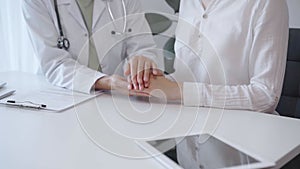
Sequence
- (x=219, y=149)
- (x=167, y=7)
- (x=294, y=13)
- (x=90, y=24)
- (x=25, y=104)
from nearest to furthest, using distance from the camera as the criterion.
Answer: (x=219, y=149) → (x=25, y=104) → (x=90, y=24) → (x=294, y=13) → (x=167, y=7)

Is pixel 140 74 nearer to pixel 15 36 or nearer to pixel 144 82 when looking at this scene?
pixel 144 82

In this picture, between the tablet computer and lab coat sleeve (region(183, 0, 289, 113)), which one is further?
lab coat sleeve (region(183, 0, 289, 113))

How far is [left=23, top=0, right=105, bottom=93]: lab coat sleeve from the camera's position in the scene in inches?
42.6

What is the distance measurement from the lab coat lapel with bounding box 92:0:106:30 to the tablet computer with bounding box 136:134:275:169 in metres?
0.72

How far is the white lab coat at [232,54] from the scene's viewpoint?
899mm

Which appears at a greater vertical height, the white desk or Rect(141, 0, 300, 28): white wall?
Rect(141, 0, 300, 28): white wall

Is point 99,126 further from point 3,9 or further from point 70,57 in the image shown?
point 3,9

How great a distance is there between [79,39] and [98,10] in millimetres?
141

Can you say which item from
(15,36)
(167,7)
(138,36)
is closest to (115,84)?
(138,36)

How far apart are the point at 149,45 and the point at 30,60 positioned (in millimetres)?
1024

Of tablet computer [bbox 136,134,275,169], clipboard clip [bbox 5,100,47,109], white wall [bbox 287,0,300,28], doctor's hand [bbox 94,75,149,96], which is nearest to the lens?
tablet computer [bbox 136,134,275,169]

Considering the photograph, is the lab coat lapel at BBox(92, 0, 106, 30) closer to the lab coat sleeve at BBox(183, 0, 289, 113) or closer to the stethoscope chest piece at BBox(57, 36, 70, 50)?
the stethoscope chest piece at BBox(57, 36, 70, 50)

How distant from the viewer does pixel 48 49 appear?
114 cm

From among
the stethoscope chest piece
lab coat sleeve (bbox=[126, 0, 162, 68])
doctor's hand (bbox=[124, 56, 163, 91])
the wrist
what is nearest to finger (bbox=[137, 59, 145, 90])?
doctor's hand (bbox=[124, 56, 163, 91])
